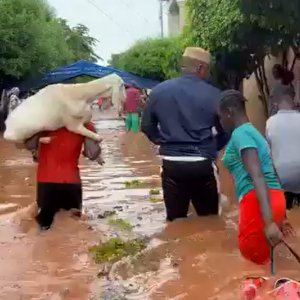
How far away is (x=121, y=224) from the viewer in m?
9.61

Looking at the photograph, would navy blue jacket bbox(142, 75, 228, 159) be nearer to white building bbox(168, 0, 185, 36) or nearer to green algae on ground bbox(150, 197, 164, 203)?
green algae on ground bbox(150, 197, 164, 203)

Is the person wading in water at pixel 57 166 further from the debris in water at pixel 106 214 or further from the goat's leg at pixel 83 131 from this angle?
the debris in water at pixel 106 214

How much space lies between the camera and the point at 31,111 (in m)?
→ 8.66

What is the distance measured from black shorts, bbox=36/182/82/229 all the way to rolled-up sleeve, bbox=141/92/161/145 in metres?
1.36

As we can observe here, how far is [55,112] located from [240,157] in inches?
133

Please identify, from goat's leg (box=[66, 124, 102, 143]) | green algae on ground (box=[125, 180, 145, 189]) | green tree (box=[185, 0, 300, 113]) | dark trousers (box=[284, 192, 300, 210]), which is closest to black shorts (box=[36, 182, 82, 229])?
goat's leg (box=[66, 124, 102, 143])

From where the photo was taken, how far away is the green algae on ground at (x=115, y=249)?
762cm

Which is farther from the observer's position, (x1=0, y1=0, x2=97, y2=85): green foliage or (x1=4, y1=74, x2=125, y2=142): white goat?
(x1=0, y1=0, x2=97, y2=85): green foliage

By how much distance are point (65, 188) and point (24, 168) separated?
8.53m

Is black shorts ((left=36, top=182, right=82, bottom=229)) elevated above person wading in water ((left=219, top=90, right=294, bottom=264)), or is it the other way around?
person wading in water ((left=219, top=90, right=294, bottom=264))

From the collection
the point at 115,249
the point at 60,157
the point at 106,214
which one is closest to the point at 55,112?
the point at 60,157

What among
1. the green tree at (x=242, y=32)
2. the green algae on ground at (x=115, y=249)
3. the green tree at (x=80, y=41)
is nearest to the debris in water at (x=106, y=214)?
the green algae on ground at (x=115, y=249)

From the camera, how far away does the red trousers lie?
18.1ft

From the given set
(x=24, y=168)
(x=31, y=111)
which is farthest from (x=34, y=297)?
(x=24, y=168)
